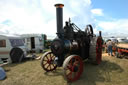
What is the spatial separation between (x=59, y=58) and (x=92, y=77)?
4.91ft

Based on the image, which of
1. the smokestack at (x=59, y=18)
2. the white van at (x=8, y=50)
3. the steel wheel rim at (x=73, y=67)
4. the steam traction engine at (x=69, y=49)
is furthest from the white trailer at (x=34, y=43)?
the steel wheel rim at (x=73, y=67)

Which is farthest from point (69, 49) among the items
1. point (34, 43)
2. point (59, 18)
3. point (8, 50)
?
point (34, 43)

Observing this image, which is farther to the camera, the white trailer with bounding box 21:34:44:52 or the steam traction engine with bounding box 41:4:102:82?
the white trailer with bounding box 21:34:44:52

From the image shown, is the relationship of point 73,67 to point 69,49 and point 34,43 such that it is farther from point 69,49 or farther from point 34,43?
point 34,43

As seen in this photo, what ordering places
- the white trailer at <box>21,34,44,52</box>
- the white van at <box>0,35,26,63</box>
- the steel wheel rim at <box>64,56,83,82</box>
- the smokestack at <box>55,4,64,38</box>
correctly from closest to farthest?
the steel wheel rim at <box>64,56,83,82</box>
the smokestack at <box>55,4,64,38</box>
the white van at <box>0,35,26,63</box>
the white trailer at <box>21,34,44,52</box>

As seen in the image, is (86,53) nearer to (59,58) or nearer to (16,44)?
(59,58)

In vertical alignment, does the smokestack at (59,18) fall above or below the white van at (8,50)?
above

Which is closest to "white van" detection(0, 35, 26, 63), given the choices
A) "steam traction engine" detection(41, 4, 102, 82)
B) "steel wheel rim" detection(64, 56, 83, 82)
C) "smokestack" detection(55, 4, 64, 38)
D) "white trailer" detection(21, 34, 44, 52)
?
"steam traction engine" detection(41, 4, 102, 82)

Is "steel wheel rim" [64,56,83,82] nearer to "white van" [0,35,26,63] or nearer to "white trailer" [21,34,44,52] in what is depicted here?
"white van" [0,35,26,63]

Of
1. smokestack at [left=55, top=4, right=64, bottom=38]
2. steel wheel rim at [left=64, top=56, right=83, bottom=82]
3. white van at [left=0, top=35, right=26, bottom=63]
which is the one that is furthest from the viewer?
white van at [left=0, top=35, right=26, bottom=63]

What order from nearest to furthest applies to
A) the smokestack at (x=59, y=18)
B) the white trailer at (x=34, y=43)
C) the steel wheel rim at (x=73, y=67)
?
the steel wheel rim at (x=73, y=67), the smokestack at (x=59, y=18), the white trailer at (x=34, y=43)

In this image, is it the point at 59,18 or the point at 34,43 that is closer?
the point at 59,18

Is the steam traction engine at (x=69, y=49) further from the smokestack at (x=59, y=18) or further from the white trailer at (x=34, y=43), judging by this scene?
the white trailer at (x=34, y=43)

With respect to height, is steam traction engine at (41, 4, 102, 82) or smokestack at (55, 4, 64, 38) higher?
smokestack at (55, 4, 64, 38)
